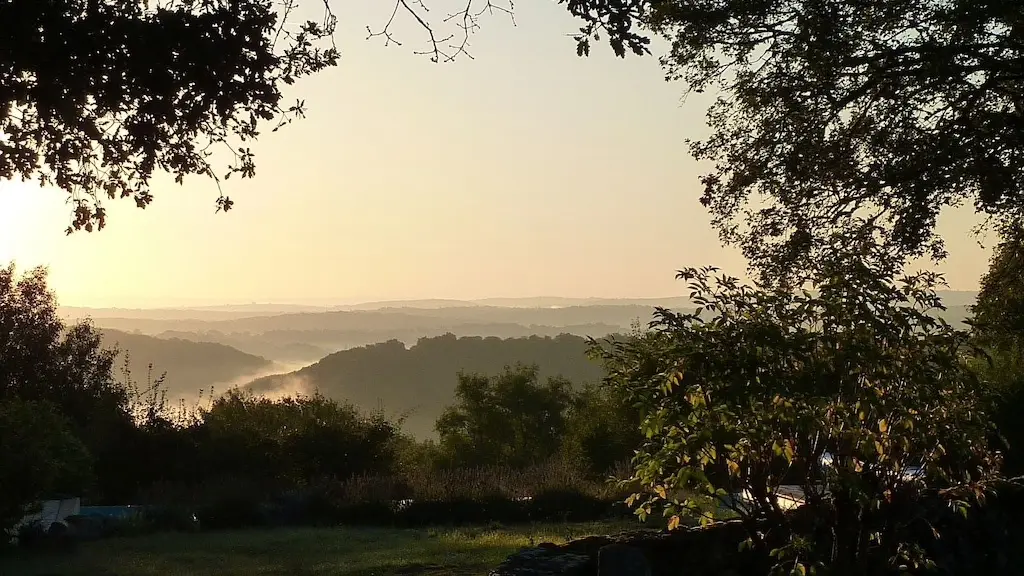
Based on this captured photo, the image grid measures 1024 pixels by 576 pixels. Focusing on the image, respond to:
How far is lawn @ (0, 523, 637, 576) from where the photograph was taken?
1117 centimetres

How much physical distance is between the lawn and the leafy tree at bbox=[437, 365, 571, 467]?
2578cm

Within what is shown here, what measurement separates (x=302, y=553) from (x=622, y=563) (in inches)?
316

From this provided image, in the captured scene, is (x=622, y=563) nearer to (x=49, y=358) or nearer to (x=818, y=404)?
(x=818, y=404)

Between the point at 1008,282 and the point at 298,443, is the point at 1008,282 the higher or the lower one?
the higher one

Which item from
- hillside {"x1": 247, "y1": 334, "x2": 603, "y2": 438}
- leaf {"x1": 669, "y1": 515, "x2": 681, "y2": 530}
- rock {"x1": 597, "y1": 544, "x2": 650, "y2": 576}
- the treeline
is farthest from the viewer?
hillside {"x1": 247, "y1": 334, "x2": 603, "y2": 438}

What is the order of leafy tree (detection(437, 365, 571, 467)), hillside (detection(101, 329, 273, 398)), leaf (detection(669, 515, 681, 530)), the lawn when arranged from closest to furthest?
leaf (detection(669, 515, 681, 530)) → the lawn → leafy tree (detection(437, 365, 571, 467)) → hillside (detection(101, 329, 273, 398))

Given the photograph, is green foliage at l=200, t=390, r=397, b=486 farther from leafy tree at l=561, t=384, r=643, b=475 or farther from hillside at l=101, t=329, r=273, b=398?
hillside at l=101, t=329, r=273, b=398

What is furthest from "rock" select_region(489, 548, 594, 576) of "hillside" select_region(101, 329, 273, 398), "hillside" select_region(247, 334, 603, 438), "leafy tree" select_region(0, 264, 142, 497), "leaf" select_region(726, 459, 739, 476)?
"hillside" select_region(247, 334, 603, 438)

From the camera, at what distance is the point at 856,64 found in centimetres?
1209

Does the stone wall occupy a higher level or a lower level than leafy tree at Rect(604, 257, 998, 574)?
lower

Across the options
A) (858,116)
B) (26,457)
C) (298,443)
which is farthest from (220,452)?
(858,116)

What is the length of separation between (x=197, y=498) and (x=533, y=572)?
45.8ft

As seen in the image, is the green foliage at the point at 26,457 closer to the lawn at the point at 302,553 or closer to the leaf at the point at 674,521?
the lawn at the point at 302,553

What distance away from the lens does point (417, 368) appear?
128 meters
